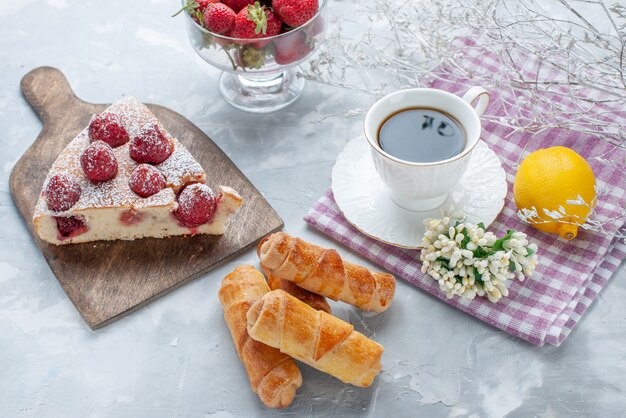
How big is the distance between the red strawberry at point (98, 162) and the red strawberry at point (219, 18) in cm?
49

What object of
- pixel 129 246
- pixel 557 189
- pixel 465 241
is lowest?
pixel 129 246

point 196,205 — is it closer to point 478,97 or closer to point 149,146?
point 149,146

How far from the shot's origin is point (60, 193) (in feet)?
7.13

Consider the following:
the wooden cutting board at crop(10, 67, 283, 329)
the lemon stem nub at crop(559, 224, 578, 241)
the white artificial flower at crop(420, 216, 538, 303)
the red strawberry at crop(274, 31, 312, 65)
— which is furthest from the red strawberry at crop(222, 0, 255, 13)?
the lemon stem nub at crop(559, 224, 578, 241)

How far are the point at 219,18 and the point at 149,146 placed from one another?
0.44m

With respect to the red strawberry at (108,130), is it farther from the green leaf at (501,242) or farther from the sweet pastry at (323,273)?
the green leaf at (501,242)

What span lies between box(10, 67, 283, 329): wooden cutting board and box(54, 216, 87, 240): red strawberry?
47mm

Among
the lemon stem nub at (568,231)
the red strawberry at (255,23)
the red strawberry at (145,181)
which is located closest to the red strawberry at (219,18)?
the red strawberry at (255,23)

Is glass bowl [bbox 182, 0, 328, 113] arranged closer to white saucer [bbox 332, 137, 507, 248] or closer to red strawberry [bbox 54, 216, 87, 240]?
white saucer [bbox 332, 137, 507, 248]

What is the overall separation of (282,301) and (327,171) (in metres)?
0.73

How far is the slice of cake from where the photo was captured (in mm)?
2195

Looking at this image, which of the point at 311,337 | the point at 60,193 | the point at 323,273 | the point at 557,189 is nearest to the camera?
the point at 311,337

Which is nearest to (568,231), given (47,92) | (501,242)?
(501,242)

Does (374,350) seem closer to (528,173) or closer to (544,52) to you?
(528,173)
